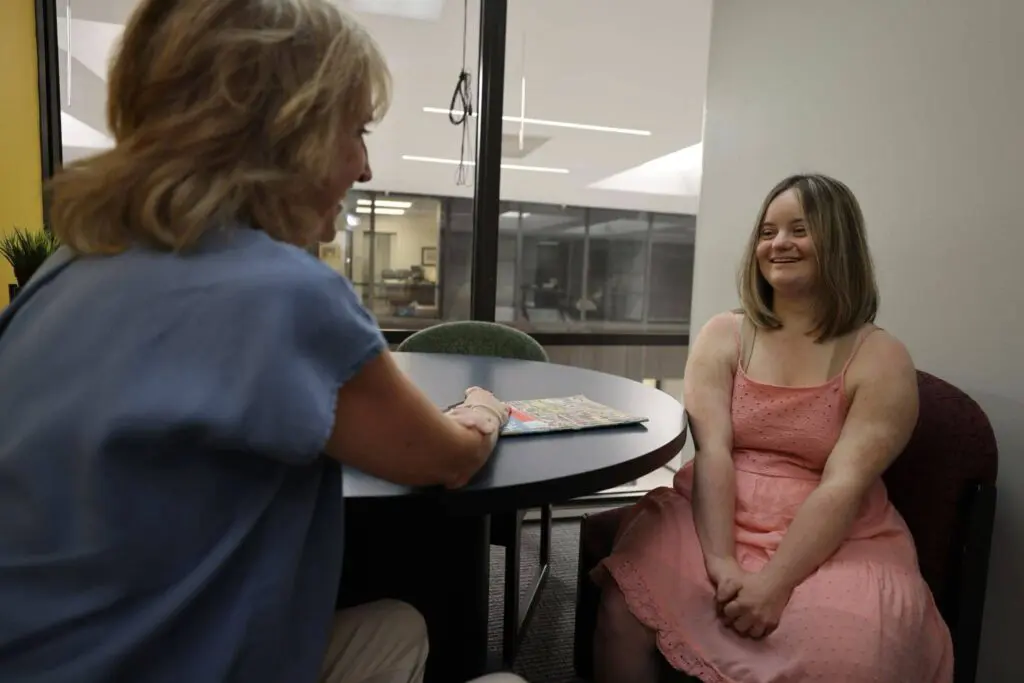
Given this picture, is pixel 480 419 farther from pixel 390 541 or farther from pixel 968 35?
pixel 968 35

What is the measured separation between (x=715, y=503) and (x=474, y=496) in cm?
69

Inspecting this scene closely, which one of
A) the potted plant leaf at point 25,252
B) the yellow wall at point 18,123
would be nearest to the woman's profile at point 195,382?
the potted plant leaf at point 25,252

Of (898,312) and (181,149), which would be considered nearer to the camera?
(181,149)

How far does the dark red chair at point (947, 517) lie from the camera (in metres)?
1.25

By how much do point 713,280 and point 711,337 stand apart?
1213 mm

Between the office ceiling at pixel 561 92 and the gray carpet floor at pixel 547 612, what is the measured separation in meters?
1.66

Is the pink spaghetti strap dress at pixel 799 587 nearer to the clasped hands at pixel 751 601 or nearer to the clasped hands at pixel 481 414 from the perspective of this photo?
the clasped hands at pixel 751 601

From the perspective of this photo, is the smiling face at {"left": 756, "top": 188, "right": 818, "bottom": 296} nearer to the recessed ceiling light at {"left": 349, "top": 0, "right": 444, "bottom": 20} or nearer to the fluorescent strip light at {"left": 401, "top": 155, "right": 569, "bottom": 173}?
the fluorescent strip light at {"left": 401, "top": 155, "right": 569, "bottom": 173}

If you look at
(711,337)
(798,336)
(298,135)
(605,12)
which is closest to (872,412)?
(798,336)

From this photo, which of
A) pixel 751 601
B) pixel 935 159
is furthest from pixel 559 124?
pixel 751 601

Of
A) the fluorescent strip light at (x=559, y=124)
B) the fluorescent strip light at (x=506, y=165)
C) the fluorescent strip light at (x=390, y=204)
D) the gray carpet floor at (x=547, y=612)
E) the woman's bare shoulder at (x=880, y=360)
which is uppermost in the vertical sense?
the fluorescent strip light at (x=559, y=124)

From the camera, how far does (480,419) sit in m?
0.90

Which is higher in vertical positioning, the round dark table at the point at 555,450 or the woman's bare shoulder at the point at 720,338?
the woman's bare shoulder at the point at 720,338

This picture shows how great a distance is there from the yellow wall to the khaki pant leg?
2438 millimetres
